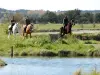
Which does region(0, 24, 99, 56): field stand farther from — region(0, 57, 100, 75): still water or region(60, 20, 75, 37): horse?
region(0, 57, 100, 75): still water

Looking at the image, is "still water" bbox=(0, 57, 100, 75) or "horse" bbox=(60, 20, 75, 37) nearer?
"still water" bbox=(0, 57, 100, 75)

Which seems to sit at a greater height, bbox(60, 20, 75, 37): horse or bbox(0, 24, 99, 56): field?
bbox(60, 20, 75, 37): horse

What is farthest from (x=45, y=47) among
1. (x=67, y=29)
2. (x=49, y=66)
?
(x=49, y=66)

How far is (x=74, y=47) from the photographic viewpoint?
4025 cm

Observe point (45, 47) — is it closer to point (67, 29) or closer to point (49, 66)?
point (67, 29)

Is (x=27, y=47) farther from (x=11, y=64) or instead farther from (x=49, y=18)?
(x=49, y=18)

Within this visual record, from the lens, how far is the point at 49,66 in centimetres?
3061

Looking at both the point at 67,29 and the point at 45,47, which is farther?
the point at 67,29

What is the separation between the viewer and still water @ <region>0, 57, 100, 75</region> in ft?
87.1

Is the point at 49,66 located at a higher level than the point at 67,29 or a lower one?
lower

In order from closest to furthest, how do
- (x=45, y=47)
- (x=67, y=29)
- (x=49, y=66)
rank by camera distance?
(x=49, y=66)
(x=45, y=47)
(x=67, y=29)

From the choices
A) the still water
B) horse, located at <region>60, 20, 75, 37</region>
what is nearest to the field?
horse, located at <region>60, 20, 75, 37</region>

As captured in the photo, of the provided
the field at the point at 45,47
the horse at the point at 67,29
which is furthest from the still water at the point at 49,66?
the horse at the point at 67,29

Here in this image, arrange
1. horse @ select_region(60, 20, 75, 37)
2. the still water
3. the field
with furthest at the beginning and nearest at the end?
horse @ select_region(60, 20, 75, 37) < the field < the still water
